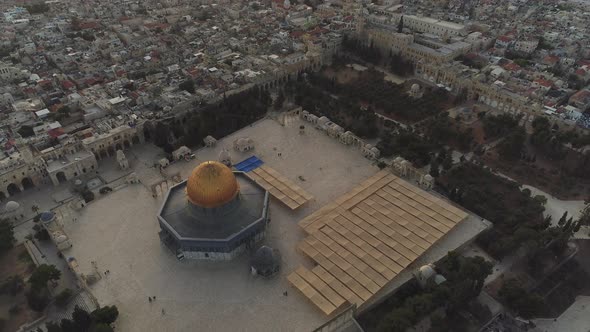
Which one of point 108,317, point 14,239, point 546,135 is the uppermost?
point 546,135

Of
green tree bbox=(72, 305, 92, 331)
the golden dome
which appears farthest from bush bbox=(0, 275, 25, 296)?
the golden dome

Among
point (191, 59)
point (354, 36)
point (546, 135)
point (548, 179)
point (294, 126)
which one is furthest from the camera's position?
point (354, 36)

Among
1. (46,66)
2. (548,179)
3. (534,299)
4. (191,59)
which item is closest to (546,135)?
(548,179)

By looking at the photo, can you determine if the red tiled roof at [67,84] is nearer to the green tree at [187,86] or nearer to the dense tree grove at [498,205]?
the green tree at [187,86]

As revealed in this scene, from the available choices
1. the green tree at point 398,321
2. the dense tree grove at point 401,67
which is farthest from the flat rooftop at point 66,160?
the dense tree grove at point 401,67

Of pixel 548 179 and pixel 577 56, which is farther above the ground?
pixel 577 56

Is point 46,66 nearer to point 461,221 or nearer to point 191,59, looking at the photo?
point 191,59

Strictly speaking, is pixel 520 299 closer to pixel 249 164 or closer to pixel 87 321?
pixel 249 164

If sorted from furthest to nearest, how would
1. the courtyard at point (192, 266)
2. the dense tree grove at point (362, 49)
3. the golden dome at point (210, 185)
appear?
1. the dense tree grove at point (362, 49)
2. the golden dome at point (210, 185)
3. the courtyard at point (192, 266)
